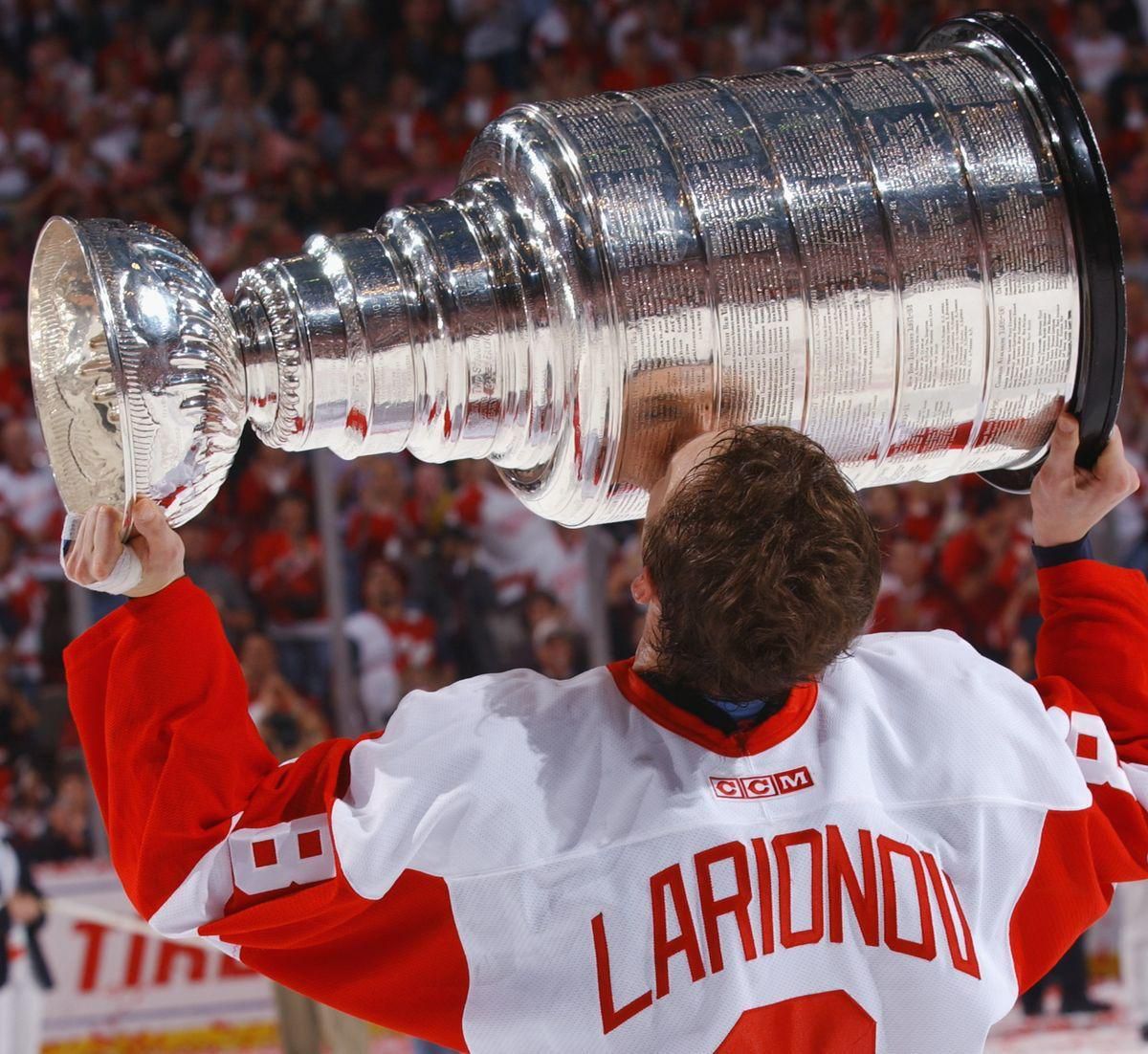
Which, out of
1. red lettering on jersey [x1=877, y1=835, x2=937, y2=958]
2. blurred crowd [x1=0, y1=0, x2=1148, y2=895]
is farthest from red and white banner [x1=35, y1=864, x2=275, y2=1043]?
red lettering on jersey [x1=877, y1=835, x2=937, y2=958]

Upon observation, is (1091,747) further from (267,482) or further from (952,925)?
(267,482)

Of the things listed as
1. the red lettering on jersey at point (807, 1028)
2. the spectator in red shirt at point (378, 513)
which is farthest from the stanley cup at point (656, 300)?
the spectator in red shirt at point (378, 513)

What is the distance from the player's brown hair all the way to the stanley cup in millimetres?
185

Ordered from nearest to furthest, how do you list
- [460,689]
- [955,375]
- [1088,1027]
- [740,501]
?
[740,501] → [460,689] → [955,375] → [1088,1027]

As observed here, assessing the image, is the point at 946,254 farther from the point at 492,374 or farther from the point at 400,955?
the point at 400,955

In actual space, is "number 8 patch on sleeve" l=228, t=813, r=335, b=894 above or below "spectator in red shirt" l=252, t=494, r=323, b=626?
above

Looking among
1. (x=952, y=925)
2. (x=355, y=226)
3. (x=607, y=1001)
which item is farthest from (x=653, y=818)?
(x=355, y=226)

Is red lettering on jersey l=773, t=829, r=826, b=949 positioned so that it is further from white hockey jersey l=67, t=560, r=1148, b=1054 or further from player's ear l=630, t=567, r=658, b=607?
player's ear l=630, t=567, r=658, b=607

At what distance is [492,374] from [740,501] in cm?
36

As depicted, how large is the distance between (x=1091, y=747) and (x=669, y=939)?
0.51m

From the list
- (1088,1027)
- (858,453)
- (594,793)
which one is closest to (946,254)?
(858,453)

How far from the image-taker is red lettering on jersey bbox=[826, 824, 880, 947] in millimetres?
1493

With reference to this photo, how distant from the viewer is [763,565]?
4.57 feet

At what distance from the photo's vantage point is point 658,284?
1573 millimetres
